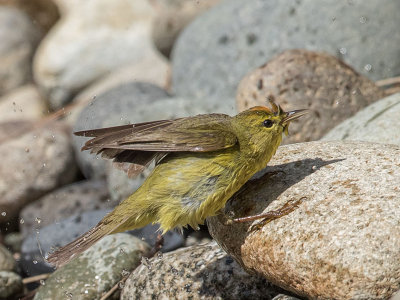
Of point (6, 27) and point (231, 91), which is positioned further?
point (6, 27)

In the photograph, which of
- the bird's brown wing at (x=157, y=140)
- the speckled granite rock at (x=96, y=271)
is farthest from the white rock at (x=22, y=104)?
the bird's brown wing at (x=157, y=140)

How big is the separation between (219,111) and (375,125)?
6.22 ft

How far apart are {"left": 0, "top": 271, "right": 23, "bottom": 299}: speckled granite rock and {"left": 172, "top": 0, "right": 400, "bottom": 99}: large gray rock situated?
3.56m

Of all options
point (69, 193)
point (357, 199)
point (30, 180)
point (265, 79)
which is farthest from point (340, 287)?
point (30, 180)

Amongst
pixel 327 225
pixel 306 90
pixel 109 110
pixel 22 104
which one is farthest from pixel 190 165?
pixel 22 104

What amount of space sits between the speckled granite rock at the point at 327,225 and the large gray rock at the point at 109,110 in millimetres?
3142

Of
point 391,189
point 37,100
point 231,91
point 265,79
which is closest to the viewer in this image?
point 391,189

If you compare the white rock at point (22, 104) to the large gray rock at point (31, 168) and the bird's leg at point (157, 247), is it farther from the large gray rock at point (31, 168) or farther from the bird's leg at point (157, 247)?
the bird's leg at point (157, 247)

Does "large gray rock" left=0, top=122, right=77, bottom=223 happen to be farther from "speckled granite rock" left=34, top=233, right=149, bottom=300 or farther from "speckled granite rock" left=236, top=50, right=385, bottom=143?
"speckled granite rock" left=236, top=50, right=385, bottom=143

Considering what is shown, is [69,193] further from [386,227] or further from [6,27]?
[6,27]

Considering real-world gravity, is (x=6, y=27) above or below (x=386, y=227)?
above

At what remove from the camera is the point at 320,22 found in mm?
7805

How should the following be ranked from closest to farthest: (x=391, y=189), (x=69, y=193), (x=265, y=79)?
(x=391, y=189) → (x=265, y=79) → (x=69, y=193)

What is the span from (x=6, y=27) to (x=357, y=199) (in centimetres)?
945
